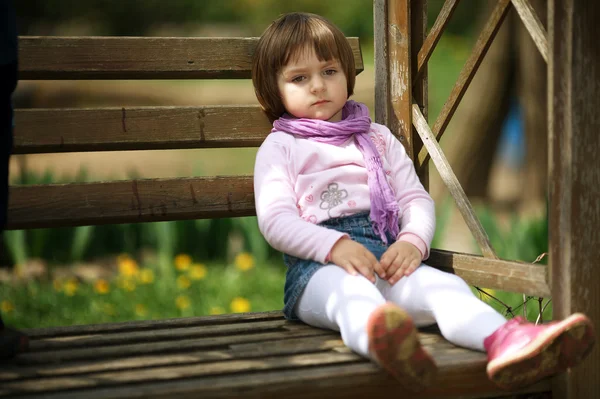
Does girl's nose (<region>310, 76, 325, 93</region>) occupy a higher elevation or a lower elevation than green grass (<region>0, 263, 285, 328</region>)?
higher

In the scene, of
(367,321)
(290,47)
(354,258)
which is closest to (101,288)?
(290,47)

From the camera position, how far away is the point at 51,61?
7.32 feet

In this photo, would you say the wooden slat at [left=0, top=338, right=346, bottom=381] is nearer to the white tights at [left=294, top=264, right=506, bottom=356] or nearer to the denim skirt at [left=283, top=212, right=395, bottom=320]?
the white tights at [left=294, top=264, right=506, bottom=356]

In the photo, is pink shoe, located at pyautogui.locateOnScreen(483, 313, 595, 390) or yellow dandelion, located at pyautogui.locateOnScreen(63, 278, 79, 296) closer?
pink shoe, located at pyautogui.locateOnScreen(483, 313, 595, 390)

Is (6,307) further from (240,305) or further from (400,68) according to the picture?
(400,68)

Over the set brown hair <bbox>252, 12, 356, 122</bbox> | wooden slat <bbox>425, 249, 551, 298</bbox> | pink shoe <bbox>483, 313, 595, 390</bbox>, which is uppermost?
brown hair <bbox>252, 12, 356, 122</bbox>

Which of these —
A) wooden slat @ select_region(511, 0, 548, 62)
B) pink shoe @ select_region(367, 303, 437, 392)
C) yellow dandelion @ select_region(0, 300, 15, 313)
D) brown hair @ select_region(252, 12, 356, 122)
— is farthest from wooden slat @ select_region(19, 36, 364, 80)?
yellow dandelion @ select_region(0, 300, 15, 313)

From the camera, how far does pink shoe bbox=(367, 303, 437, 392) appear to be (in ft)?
4.98

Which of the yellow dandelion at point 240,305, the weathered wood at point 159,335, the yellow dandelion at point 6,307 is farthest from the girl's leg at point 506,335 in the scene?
the yellow dandelion at point 6,307

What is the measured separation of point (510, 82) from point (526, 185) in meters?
1.14

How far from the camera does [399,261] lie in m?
2.02

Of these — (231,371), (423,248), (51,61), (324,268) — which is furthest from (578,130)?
(51,61)

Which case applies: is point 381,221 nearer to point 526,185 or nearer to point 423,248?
point 423,248

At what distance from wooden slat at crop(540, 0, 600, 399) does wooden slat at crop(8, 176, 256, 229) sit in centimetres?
97
